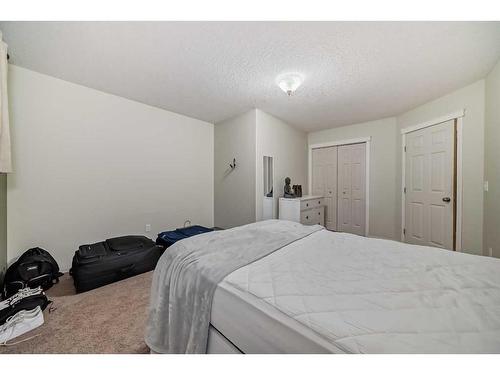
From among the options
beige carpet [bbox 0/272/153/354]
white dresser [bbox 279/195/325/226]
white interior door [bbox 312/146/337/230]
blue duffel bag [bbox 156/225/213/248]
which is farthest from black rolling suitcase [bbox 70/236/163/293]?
white interior door [bbox 312/146/337/230]

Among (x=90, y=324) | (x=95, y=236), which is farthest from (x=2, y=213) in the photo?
(x=90, y=324)

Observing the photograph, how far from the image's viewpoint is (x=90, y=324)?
1.43 metres

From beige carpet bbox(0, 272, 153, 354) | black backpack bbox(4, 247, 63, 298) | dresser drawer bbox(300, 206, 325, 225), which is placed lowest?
beige carpet bbox(0, 272, 153, 354)

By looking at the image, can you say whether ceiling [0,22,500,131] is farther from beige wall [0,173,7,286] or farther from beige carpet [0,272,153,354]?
beige carpet [0,272,153,354]

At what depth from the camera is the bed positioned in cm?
55

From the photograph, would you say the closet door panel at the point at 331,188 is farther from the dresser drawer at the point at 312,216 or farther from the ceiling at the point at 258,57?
the ceiling at the point at 258,57

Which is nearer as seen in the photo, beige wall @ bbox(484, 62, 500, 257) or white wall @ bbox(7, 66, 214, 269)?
beige wall @ bbox(484, 62, 500, 257)

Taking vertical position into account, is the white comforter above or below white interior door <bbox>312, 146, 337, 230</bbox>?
below

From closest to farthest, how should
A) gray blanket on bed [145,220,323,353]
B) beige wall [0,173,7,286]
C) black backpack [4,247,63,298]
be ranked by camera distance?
gray blanket on bed [145,220,323,353]
black backpack [4,247,63,298]
beige wall [0,173,7,286]

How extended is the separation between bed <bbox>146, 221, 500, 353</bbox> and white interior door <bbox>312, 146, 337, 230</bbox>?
10.4 ft

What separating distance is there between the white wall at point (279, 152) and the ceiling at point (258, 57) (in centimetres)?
63

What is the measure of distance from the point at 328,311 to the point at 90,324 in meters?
1.72
